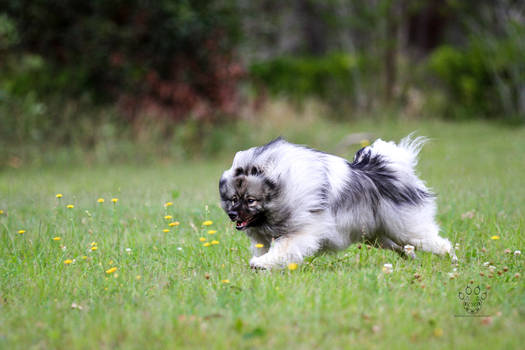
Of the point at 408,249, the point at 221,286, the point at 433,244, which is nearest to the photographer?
the point at 221,286

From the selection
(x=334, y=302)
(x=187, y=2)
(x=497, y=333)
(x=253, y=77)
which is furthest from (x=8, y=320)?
(x=253, y=77)

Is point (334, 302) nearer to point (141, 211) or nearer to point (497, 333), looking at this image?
point (497, 333)

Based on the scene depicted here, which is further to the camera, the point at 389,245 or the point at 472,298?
the point at 389,245

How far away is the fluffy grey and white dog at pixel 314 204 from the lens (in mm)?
4754

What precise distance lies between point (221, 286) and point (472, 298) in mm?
1656

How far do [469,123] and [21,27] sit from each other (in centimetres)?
1185

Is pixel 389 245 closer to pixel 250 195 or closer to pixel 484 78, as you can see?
pixel 250 195

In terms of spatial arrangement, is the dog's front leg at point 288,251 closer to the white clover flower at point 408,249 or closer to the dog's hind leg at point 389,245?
the white clover flower at point 408,249

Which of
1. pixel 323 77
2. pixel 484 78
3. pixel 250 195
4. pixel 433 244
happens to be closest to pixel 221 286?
pixel 250 195

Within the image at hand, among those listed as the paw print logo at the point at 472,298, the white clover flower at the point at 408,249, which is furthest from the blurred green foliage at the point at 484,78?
the paw print logo at the point at 472,298

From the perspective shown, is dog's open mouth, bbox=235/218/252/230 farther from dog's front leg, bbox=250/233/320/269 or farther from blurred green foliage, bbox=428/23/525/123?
blurred green foliage, bbox=428/23/525/123

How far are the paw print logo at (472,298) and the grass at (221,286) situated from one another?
0.04 metres

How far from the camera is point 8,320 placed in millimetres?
3801

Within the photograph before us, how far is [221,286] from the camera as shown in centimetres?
438
